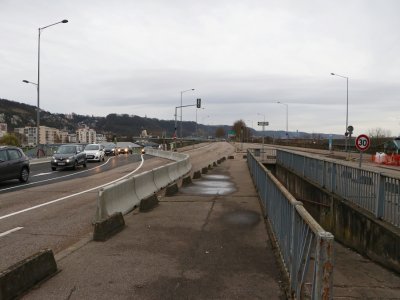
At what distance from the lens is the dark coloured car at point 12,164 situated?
56.3 ft

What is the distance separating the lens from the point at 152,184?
14.7 m

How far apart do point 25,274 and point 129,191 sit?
20.2ft

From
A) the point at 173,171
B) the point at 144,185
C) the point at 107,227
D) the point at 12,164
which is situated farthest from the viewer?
the point at 173,171

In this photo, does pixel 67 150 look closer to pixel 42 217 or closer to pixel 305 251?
pixel 42 217

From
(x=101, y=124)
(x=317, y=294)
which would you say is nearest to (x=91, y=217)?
(x=317, y=294)

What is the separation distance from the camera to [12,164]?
1772cm

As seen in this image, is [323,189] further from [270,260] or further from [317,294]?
[317,294]

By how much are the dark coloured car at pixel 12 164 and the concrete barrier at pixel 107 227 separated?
10.2 meters

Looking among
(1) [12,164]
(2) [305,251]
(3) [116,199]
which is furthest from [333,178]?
(1) [12,164]

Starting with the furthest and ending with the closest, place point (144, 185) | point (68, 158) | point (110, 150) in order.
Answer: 1. point (110, 150)
2. point (68, 158)
3. point (144, 185)

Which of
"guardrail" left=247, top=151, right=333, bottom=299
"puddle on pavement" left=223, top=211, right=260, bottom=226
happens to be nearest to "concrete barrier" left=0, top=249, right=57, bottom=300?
"guardrail" left=247, top=151, right=333, bottom=299

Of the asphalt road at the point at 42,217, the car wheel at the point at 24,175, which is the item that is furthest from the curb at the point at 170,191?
the car wheel at the point at 24,175

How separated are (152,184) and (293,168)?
11.5 metres

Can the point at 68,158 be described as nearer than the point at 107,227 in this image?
No
